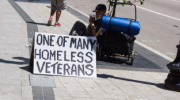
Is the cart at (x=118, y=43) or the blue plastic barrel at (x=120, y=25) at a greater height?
the blue plastic barrel at (x=120, y=25)

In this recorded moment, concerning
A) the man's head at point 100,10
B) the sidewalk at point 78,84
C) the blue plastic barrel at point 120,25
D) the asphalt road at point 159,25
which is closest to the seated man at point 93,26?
the man's head at point 100,10

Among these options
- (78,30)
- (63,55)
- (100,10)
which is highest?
(100,10)

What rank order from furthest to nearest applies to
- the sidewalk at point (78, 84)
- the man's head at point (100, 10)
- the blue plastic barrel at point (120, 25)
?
1. the man's head at point (100, 10)
2. the blue plastic barrel at point (120, 25)
3. the sidewalk at point (78, 84)

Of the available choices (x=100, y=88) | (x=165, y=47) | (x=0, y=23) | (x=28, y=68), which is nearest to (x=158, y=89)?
(x=100, y=88)

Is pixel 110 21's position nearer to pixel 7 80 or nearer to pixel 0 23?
pixel 7 80

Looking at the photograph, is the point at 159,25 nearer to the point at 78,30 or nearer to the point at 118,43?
the point at 118,43

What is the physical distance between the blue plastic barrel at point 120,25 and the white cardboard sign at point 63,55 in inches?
23.3

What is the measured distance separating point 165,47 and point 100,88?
4.78 m

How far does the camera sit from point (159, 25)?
1225cm

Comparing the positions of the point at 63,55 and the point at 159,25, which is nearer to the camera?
the point at 63,55

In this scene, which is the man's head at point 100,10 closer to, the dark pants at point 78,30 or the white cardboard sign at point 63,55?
the dark pants at point 78,30

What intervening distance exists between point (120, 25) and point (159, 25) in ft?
23.1

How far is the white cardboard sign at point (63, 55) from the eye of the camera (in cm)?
510

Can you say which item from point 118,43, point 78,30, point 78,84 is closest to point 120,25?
point 118,43
